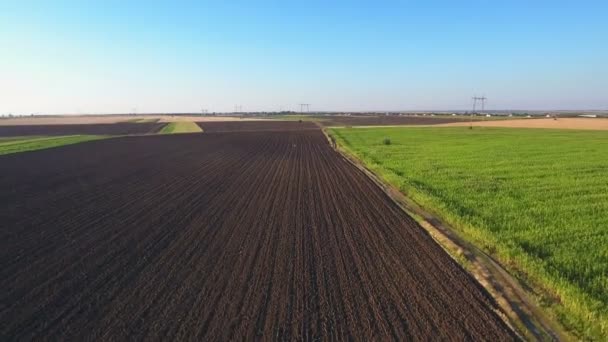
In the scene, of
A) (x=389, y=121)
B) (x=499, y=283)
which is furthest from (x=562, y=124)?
(x=499, y=283)

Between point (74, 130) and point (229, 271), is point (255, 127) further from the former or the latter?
point (229, 271)

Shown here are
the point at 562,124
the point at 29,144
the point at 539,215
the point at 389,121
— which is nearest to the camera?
the point at 539,215

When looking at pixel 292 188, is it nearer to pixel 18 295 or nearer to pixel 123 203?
pixel 123 203

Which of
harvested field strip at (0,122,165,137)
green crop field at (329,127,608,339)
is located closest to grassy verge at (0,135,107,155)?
harvested field strip at (0,122,165,137)

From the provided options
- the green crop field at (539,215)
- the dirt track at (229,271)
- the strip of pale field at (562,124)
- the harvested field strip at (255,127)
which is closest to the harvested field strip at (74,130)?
the harvested field strip at (255,127)

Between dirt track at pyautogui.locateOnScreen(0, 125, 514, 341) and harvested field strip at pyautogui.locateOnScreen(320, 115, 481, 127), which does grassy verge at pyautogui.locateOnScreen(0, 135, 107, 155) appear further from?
harvested field strip at pyautogui.locateOnScreen(320, 115, 481, 127)

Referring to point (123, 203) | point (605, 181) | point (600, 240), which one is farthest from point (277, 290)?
point (605, 181)

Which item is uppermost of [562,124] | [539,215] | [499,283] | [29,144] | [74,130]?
[539,215]

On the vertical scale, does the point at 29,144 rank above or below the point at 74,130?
above
